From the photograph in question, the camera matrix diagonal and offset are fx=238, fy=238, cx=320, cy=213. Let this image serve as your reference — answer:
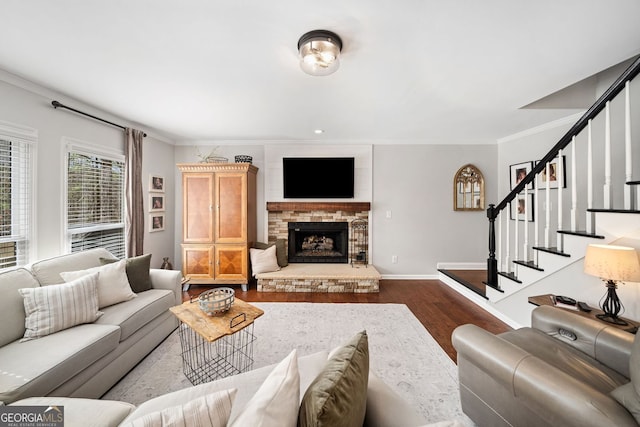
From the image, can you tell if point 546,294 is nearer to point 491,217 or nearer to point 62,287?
point 491,217

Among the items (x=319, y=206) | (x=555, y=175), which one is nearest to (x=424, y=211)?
(x=555, y=175)

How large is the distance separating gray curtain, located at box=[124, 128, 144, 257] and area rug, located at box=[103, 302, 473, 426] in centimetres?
156

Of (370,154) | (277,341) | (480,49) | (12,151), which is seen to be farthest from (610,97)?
(12,151)

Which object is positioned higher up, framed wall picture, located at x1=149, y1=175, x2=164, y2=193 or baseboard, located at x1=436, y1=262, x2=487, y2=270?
framed wall picture, located at x1=149, y1=175, x2=164, y2=193

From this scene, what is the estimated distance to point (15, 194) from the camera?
2.15 m

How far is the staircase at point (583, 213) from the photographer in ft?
5.82

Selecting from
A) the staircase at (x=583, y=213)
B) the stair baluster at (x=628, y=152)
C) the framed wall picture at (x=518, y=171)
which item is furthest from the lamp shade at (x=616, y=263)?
the framed wall picture at (x=518, y=171)

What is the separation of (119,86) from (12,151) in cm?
107

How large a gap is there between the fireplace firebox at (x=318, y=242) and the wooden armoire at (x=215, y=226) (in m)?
0.90

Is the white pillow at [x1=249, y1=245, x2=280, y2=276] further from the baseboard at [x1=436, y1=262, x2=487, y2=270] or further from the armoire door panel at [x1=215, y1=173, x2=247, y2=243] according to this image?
the baseboard at [x1=436, y1=262, x2=487, y2=270]

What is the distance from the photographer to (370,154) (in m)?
4.16

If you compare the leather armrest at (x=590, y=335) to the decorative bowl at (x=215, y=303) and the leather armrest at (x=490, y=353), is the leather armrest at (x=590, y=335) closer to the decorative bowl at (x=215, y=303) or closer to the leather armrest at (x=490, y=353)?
the leather armrest at (x=490, y=353)

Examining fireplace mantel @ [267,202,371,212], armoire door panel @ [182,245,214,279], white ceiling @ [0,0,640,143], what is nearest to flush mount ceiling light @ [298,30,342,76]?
white ceiling @ [0,0,640,143]

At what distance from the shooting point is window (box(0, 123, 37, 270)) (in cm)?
207
